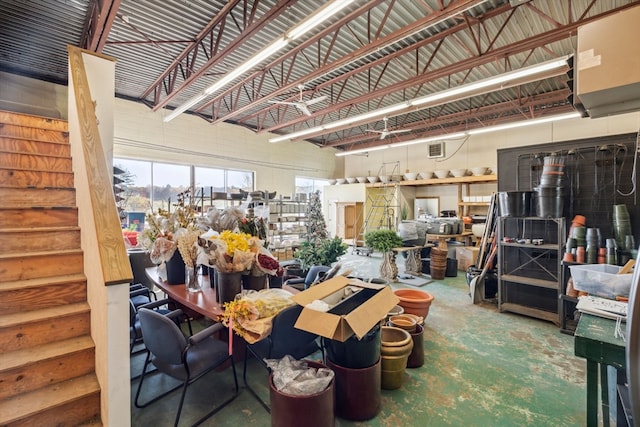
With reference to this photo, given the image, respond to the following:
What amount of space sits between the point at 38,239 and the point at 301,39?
14.9ft

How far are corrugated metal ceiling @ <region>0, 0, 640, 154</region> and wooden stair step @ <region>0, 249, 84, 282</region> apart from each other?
9.68 feet

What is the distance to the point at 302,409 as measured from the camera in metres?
1.66

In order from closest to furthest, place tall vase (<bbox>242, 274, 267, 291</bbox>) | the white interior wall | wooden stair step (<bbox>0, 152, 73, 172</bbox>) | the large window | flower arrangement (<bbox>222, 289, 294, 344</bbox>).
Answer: flower arrangement (<bbox>222, 289, 294, 344</bbox>)
tall vase (<bbox>242, 274, 267, 291</bbox>)
wooden stair step (<bbox>0, 152, 73, 172</bbox>)
the white interior wall
the large window

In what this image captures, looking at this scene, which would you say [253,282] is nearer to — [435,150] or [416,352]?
[416,352]

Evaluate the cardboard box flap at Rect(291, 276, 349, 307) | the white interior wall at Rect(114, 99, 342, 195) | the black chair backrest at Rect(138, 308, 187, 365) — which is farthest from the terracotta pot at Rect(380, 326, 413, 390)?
the white interior wall at Rect(114, 99, 342, 195)

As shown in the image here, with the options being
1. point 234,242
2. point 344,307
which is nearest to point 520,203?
point 344,307

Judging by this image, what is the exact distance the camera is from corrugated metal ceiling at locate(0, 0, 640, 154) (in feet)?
12.9

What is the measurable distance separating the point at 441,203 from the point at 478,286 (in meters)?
6.46

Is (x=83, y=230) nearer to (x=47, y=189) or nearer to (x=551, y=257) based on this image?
(x=47, y=189)

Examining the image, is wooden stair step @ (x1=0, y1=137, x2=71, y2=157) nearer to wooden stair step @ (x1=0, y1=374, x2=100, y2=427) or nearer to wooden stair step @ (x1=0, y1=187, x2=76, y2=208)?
wooden stair step @ (x1=0, y1=187, x2=76, y2=208)

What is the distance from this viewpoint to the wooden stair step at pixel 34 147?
2799 mm

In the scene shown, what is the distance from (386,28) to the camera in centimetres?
459

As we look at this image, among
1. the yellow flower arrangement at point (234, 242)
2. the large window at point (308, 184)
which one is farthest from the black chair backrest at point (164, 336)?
the large window at point (308, 184)

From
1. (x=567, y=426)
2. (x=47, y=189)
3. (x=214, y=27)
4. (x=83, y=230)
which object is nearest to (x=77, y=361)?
(x=83, y=230)
